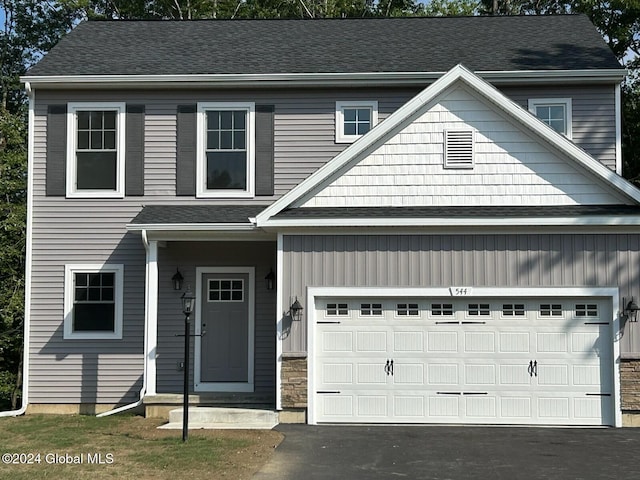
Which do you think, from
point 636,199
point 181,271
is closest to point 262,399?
point 181,271

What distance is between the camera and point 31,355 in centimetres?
1456

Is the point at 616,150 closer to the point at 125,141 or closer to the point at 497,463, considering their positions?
the point at 497,463

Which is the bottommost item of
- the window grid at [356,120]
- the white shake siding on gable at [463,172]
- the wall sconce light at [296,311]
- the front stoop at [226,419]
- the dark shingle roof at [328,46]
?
the front stoop at [226,419]

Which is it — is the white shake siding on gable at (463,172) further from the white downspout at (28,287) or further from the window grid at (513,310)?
the white downspout at (28,287)

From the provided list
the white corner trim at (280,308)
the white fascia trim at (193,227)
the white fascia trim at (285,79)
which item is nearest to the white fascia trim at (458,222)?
the white corner trim at (280,308)

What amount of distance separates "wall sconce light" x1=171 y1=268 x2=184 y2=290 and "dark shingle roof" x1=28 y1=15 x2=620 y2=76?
13.0 ft

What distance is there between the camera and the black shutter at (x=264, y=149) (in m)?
14.8

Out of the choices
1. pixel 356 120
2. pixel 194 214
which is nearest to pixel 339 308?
pixel 194 214

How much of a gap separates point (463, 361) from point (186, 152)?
6.63 meters

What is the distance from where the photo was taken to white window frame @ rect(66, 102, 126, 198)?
14.8 metres

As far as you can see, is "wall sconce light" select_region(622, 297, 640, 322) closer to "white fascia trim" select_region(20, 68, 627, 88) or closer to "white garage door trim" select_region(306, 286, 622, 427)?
"white garage door trim" select_region(306, 286, 622, 427)

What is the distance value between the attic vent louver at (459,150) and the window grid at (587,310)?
2.87 metres

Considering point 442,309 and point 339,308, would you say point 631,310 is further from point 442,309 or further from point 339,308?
point 339,308

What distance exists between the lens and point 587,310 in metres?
12.3
